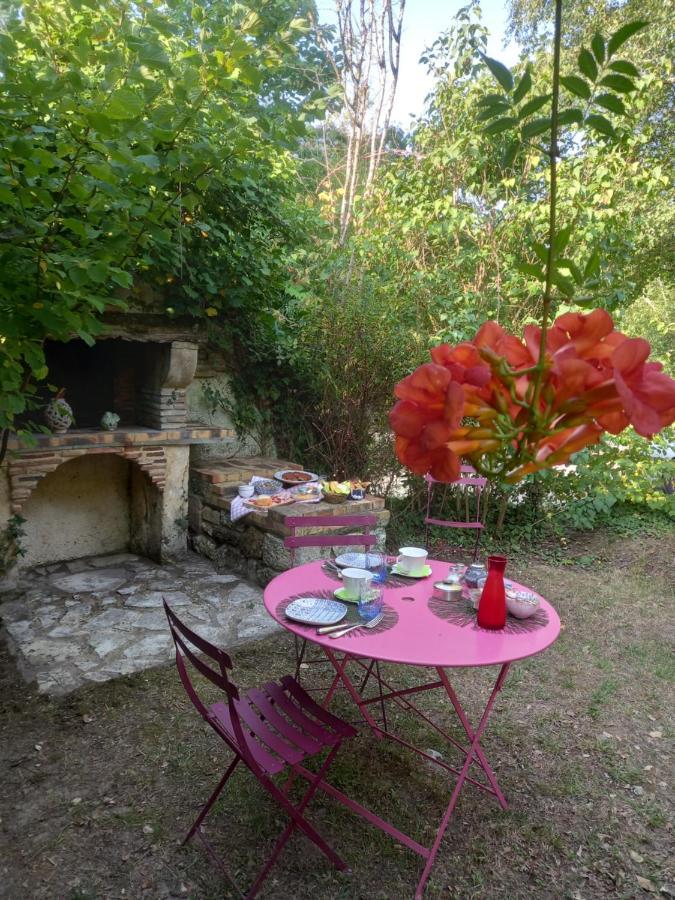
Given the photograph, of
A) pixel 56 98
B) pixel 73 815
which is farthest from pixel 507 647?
pixel 56 98

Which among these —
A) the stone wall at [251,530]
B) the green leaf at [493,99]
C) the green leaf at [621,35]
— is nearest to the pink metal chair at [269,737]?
the green leaf at [493,99]

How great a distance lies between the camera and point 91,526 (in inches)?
210

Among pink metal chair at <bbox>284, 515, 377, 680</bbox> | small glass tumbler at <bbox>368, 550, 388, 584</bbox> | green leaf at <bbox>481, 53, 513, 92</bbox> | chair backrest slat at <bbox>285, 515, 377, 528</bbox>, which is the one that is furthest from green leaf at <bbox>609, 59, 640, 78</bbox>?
chair backrest slat at <bbox>285, 515, 377, 528</bbox>

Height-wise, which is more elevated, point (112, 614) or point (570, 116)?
point (570, 116)

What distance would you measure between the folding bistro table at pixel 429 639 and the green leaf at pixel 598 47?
1740 mm

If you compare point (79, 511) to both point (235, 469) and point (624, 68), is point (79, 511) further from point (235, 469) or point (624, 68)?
point (624, 68)

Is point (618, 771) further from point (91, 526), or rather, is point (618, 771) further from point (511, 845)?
point (91, 526)

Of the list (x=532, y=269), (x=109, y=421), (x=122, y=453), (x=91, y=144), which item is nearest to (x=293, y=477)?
(x=122, y=453)

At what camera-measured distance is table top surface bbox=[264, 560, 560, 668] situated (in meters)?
2.07

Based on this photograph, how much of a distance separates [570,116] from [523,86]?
0.07m

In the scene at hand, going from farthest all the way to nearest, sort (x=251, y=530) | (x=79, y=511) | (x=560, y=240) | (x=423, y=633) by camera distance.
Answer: (x=79, y=511) < (x=251, y=530) < (x=423, y=633) < (x=560, y=240)

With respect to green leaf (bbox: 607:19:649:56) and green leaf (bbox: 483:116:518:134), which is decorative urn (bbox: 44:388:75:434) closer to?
green leaf (bbox: 483:116:518:134)

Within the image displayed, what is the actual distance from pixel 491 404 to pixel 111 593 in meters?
4.36

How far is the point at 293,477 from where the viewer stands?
529cm
